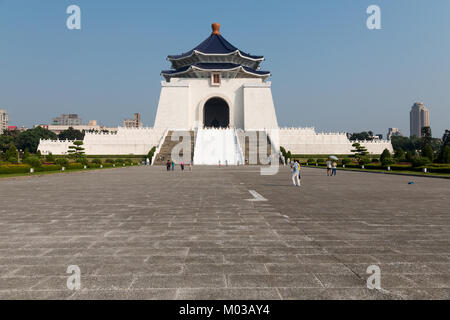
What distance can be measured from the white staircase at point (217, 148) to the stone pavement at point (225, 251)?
27.8 metres

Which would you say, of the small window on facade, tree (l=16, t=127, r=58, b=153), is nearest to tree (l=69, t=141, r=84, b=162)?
the small window on facade

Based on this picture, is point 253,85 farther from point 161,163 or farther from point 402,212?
point 402,212

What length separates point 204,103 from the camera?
5362 cm

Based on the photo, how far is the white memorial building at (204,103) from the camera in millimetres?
48656

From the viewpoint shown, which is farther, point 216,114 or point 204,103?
point 216,114

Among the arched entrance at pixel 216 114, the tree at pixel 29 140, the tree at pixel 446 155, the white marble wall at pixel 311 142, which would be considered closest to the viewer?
the tree at pixel 446 155

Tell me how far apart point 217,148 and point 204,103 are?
1651 cm

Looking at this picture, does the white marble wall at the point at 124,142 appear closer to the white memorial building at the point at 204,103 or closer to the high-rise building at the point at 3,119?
the white memorial building at the point at 204,103

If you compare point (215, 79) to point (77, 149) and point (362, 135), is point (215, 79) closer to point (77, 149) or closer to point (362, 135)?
point (77, 149)

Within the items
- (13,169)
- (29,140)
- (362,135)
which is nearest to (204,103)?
(13,169)

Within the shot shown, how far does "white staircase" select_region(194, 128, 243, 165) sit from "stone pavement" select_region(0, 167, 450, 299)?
27832 mm

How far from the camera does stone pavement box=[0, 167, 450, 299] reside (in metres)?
2.93

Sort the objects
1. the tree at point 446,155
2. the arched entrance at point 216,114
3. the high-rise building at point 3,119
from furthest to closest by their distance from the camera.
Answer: the high-rise building at point 3,119
the arched entrance at point 216,114
the tree at point 446,155

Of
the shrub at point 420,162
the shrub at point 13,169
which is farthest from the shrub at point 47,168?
the shrub at point 420,162
